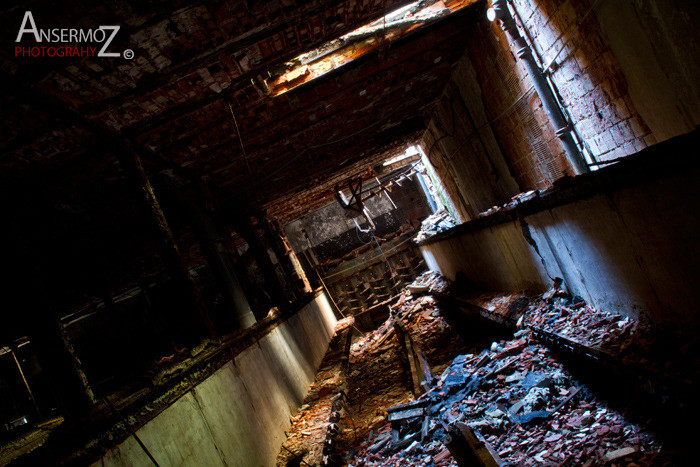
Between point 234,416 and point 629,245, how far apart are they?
4.70 meters

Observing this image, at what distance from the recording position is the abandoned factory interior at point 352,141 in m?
2.70

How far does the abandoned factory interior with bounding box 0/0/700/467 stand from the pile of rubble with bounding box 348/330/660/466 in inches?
1.0

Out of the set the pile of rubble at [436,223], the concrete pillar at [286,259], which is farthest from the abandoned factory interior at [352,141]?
the pile of rubble at [436,223]

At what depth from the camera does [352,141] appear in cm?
882

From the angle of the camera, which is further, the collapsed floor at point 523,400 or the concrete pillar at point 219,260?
the concrete pillar at point 219,260

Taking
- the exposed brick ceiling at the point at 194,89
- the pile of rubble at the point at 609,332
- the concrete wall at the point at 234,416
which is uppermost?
the exposed brick ceiling at the point at 194,89

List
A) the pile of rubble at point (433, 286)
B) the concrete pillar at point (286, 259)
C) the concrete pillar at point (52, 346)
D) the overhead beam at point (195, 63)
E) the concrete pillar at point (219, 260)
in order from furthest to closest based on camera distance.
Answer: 1. the concrete pillar at point (286, 259)
2. the pile of rubble at point (433, 286)
3. the concrete pillar at point (219, 260)
4. the overhead beam at point (195, 63)
5. the concrete pillar at point (52, 346)

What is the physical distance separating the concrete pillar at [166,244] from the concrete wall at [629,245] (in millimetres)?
4942

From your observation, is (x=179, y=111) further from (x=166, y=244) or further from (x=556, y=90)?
(x=556, y=90)

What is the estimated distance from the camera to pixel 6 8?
2.51 m

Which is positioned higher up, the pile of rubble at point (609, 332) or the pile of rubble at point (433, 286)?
the pile of rubble at point (609, 332)

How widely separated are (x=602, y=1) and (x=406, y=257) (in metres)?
13.5

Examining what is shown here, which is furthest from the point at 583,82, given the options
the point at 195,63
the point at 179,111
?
the point at 179,111

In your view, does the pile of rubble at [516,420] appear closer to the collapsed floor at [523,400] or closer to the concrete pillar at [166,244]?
the collapsed floor at [523,400]
